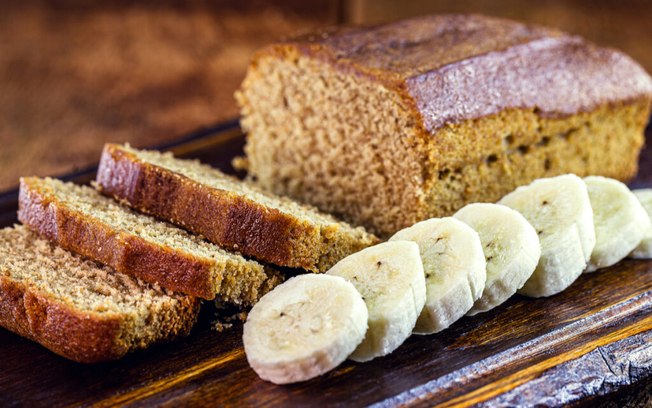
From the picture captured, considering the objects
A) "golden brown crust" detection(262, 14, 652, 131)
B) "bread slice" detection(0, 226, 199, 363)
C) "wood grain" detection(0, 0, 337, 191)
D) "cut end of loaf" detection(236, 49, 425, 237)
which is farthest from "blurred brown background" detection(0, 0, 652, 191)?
"bread slice" detection(0, 226, 199, 363)

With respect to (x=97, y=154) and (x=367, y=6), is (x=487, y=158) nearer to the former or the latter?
(x=97, y=154)

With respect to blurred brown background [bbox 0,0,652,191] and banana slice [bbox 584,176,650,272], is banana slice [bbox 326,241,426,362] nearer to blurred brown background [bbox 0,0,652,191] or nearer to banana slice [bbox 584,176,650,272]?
banana slice [bbox 584,176,650,272]

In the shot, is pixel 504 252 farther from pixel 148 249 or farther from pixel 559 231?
pixel 148 249

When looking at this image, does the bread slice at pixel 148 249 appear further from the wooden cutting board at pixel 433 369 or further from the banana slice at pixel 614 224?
the banana slice at pixel 614 224

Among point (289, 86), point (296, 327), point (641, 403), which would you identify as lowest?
point (641, 403)

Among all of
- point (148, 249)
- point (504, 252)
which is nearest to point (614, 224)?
point (504, 252)

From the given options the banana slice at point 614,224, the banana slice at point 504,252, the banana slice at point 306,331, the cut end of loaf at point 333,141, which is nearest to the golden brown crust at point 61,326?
the banana slice at point 306,331

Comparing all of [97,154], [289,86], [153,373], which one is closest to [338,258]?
[153,373]
